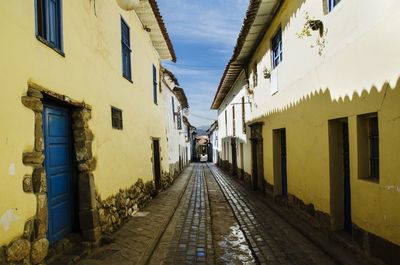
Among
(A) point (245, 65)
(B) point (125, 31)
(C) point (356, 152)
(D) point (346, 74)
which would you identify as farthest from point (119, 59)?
(A) point (245, 65)

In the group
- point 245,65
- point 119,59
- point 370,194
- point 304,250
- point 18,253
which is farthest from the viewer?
point 245,65

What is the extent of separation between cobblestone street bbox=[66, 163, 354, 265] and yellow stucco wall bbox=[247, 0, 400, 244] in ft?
3.14

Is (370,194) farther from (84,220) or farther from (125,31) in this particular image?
(125,31)

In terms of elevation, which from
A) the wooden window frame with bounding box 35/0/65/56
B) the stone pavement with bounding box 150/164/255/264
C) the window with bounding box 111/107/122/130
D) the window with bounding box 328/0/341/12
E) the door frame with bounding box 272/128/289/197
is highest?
the window with bounding box 328/0/341/12

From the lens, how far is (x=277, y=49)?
963cm

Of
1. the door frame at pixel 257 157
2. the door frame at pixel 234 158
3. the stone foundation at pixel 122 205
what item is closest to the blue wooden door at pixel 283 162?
the door frame at pixel 257 157

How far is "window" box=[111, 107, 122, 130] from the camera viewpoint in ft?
24.3

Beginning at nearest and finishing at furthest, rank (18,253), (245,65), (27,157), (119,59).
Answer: (18,253) → (27,157) → (119,59) → (245,65)

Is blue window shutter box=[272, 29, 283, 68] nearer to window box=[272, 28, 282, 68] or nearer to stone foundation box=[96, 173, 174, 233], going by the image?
window box=[272, 28, 282, 68]

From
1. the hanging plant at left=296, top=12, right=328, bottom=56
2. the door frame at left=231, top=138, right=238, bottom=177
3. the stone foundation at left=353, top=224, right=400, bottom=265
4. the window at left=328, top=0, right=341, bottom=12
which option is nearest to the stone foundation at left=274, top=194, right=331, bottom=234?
the stone foundation at left=353, top=224, right=400, bottom=265

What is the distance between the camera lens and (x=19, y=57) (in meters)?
3.75

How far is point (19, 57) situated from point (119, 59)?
419 centimetres

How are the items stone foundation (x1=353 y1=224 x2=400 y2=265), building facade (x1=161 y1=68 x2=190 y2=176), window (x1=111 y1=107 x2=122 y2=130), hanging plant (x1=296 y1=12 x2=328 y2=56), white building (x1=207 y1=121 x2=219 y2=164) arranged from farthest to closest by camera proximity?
white building (x1=207 y1=121 x2=219 y2=164) → building facade (x1=161 y1=68 x2=190 y2=176) → window (x1=111 y1=107 x2=122 y2=130) → hanging plant (x1=296 y1=12 x2=328 y2=56) → stone foundation (x1=353 y1=224 x2=400 y2=265)

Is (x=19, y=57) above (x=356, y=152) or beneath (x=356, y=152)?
above
